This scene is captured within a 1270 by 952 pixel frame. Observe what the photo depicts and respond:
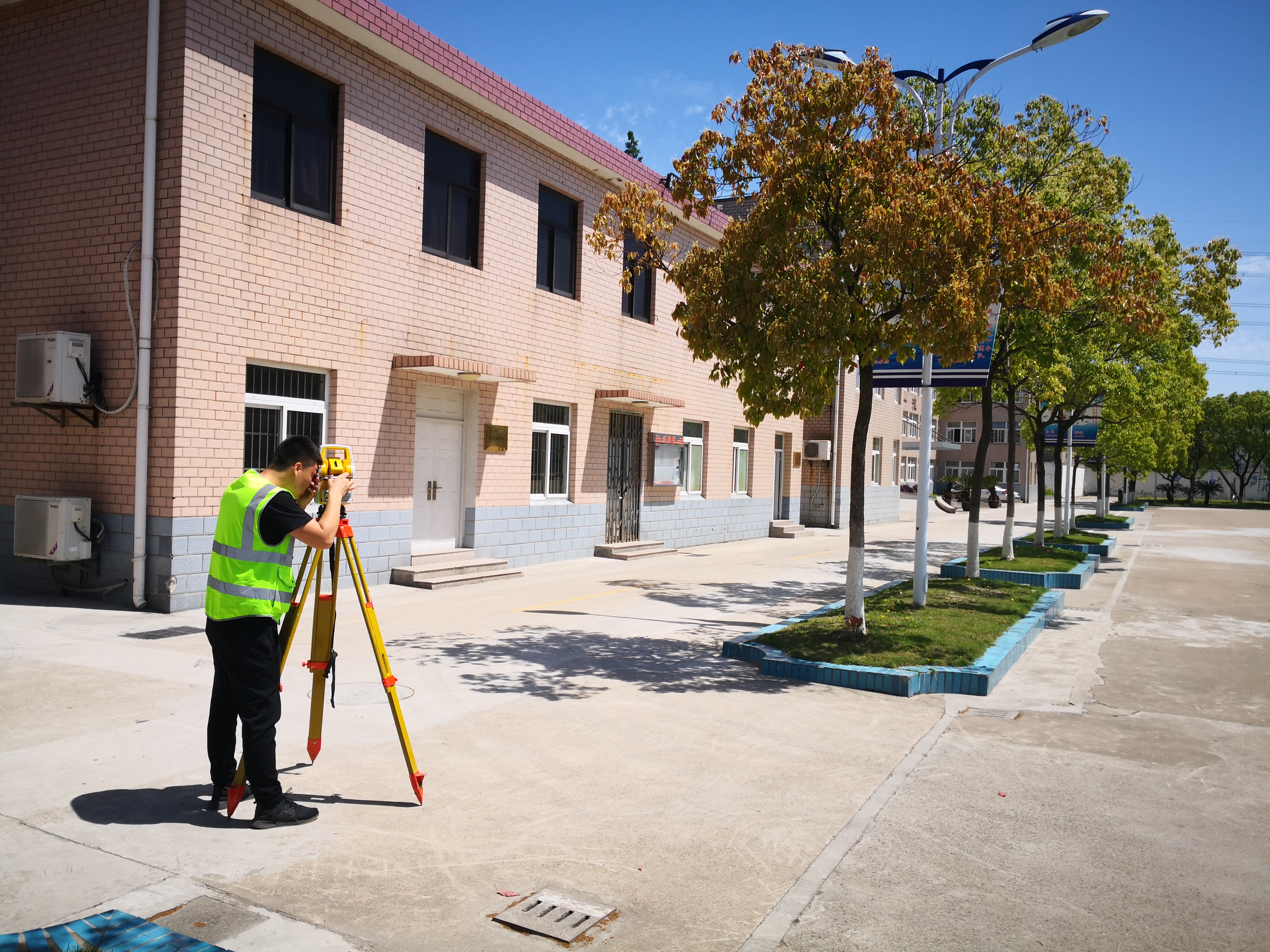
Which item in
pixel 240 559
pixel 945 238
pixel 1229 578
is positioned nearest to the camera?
pixel 240 559

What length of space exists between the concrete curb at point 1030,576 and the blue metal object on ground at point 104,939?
1372 centimetres

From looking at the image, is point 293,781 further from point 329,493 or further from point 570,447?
point 570,447

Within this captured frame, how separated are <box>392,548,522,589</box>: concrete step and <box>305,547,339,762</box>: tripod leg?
7703 millimetres

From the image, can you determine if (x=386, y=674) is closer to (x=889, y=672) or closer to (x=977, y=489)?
(x=889, y=672)

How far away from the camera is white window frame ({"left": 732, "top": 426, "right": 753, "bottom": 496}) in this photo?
2314 cm

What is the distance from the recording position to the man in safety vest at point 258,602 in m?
4.37

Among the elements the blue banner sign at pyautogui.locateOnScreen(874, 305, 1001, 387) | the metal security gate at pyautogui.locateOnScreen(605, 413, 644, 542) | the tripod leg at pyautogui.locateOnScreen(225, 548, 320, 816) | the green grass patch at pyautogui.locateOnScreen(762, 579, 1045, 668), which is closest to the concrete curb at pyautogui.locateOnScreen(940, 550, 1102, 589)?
the green grass patch at pyautogui.locateOnScreen(762, 579, 1045, 668)

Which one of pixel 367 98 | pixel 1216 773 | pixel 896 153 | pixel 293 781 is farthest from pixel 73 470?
pixel 1216 773

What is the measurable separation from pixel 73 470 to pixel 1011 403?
603 inches

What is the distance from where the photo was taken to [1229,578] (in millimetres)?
17938

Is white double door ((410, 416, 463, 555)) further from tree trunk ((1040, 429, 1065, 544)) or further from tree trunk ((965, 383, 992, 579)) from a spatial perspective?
tree trunk ((1040, 429, 1065, 544))

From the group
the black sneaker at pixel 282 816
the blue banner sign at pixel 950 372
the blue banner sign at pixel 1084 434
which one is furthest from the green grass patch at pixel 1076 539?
the black sneaker at pixel 282 816

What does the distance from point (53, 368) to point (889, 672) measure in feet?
29.2

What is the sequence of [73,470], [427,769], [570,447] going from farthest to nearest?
1. [570,447]
2. [73,470]
3. [427,769]
